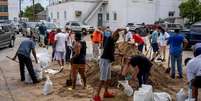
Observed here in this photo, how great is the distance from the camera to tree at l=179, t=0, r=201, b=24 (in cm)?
5297

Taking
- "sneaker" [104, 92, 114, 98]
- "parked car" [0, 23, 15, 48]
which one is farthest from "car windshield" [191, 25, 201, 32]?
"sneaker" [104, 92, 114, 98]

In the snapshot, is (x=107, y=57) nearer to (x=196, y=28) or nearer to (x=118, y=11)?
(x=196, y=28)

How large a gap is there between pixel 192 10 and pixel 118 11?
35.4 feet

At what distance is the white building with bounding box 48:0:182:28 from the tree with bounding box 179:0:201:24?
18.1 feet

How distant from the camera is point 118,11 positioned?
5978 centimetres

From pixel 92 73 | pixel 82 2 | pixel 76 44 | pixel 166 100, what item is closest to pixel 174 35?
pixel 92 73

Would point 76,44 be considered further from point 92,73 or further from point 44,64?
point 44,64

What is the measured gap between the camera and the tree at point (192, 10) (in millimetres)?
52969

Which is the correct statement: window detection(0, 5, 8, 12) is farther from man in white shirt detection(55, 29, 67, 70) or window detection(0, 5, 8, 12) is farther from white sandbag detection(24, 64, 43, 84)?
white sandbag detection(24, 64, 43, 84)

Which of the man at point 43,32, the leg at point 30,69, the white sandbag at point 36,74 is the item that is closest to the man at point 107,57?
the leg at point 30,69

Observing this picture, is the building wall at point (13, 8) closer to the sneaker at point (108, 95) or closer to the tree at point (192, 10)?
the tree at point (192, 10)

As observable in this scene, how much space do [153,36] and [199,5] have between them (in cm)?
3373

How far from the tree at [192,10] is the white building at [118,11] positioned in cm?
552

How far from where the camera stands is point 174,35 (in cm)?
1463
